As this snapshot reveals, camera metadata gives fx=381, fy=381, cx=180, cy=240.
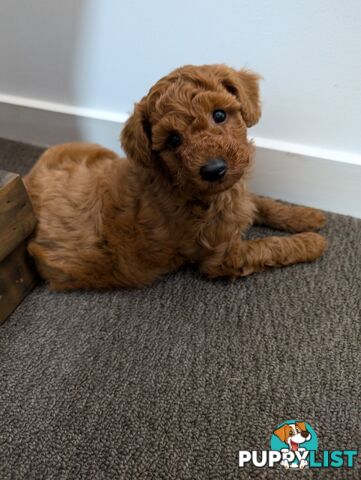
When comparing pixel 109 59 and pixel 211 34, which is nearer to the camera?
pixel 211 34

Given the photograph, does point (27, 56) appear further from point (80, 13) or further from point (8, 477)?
point (8, 477)

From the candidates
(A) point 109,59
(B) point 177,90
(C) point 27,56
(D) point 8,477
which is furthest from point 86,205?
(C) point 27,56

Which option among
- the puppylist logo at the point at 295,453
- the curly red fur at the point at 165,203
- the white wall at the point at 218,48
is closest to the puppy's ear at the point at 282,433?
the puppylist logo at the point at 295,453

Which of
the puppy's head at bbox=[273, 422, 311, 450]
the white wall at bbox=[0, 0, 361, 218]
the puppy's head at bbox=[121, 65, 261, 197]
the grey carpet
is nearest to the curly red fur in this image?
the puppy's head at bbox=[121, 65, 261, 197]

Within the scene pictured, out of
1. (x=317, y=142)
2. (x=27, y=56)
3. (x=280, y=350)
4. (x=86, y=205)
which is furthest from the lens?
(x=27, y=56)

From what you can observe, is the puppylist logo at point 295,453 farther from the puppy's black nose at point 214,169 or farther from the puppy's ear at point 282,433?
the puppy's black nose at point 214,169

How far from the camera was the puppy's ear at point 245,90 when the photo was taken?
Answer: 123cm

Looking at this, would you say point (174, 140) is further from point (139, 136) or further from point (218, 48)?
point (218, 48)

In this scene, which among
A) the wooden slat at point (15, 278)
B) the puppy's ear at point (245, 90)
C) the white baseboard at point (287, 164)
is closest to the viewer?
the puppy's ear at point (245, 90)

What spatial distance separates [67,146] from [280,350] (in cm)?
127

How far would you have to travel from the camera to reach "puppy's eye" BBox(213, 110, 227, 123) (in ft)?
3.89

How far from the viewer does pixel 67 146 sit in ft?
5.76

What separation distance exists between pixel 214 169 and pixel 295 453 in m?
0.88

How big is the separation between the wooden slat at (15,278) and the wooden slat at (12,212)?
0.26 ft
